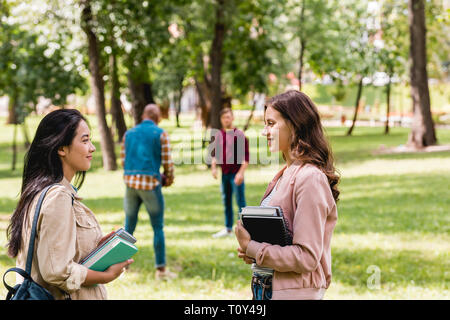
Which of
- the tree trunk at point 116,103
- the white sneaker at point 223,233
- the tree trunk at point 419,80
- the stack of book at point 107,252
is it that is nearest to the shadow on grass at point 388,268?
the white sneaker at point 223,233

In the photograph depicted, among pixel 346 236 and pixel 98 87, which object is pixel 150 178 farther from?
pixel 98 87

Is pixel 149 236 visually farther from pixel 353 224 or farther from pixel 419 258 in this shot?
pixel 419 258

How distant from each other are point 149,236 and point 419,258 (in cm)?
466

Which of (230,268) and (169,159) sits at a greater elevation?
(169,159)

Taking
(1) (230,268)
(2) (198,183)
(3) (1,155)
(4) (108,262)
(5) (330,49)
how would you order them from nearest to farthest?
(4) (108,262) < (1) (230,268) < (2) (198,183) < (3) (1,155) < (5) (330,49)

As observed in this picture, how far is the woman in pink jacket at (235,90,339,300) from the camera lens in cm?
280

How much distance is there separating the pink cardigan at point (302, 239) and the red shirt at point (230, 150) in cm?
638

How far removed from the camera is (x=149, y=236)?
10656mm

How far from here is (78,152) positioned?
308 centimetres

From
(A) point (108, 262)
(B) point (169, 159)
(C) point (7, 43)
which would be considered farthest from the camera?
(C) point (7, 43)

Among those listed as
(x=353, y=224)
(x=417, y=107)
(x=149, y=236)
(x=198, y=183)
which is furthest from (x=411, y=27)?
(x=149, y=236)

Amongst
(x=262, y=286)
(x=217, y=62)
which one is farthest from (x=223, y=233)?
(x=217, y=62)

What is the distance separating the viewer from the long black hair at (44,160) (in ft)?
9.66

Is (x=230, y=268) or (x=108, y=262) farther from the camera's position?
(x=230, y=268)
